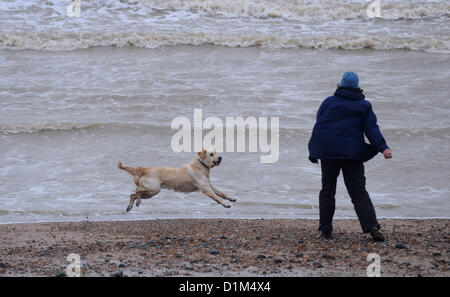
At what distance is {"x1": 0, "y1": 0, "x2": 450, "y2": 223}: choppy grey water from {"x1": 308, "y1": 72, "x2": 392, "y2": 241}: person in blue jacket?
217 centimetres

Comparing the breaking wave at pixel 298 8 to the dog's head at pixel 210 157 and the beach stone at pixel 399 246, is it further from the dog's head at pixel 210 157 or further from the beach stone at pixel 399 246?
the beach stone at pixel 399 246

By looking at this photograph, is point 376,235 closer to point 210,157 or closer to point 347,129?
point 347,129

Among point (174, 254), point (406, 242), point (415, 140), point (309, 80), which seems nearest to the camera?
point (174, 254)

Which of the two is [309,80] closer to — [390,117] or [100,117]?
[390,117]

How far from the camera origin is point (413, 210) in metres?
8.27

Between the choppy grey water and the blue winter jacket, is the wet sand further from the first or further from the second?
the blue winter jacket

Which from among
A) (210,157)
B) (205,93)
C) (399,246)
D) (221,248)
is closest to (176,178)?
(210,157)

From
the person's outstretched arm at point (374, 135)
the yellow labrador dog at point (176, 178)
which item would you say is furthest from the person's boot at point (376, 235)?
the yellow labrador dog at point (176, 178)

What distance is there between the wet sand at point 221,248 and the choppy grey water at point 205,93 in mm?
804

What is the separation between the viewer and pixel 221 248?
6.08 m
